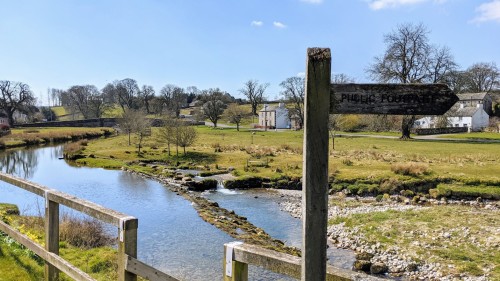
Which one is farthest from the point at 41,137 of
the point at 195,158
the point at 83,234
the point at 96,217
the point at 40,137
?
the point at 96,217

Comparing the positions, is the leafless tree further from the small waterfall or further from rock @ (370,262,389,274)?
rock @ (370,262,389,274)

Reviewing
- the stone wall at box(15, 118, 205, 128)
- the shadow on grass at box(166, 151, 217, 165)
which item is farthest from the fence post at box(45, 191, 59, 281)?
the stone wall at box(15, 118, 205, 128)

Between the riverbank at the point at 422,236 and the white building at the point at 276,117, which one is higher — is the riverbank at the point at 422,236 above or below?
below

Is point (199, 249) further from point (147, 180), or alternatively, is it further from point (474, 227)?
point (147, 180)

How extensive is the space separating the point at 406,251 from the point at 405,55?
47376mm

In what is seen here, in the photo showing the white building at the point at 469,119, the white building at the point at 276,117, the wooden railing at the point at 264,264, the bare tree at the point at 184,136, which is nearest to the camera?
the wooden railing at the point at 264,264

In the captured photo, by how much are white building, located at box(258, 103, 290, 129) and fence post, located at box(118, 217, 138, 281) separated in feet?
321

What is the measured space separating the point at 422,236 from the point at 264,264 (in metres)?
17.1

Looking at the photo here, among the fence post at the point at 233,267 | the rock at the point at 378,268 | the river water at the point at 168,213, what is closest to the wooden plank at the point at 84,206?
the fence post at the point at 233,267

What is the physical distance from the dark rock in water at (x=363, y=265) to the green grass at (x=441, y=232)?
1954 mm

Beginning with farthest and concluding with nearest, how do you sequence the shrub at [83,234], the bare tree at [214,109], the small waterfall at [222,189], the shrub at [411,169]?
the bare tree at [214,109]
the small waterfall at [222,189]
the shrub at [411,169]
the shrub at [83,234]

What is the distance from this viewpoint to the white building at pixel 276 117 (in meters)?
102

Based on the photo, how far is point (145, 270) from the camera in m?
3.83

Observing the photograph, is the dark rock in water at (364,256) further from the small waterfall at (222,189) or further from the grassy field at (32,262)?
the small waterfall at (222,189)
